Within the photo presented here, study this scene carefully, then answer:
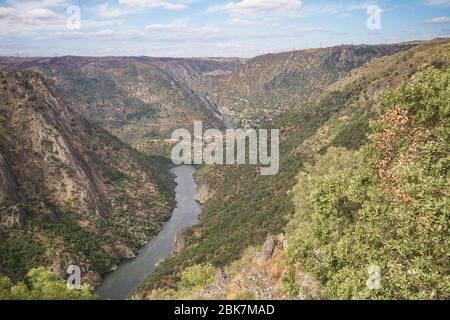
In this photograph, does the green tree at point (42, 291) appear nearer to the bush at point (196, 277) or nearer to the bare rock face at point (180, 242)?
the bush at point (196, 277)

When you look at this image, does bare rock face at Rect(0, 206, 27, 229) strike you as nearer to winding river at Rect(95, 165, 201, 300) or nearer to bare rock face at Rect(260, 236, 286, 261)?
winding river at Rect(95, 165, 201, 300)

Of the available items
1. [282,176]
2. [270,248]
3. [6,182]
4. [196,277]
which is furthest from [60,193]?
[270,248]

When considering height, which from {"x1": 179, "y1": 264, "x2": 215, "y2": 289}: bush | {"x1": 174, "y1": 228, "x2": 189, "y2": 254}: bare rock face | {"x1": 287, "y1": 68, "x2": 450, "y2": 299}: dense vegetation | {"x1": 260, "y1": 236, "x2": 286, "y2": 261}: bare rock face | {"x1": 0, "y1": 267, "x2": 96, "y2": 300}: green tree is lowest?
{"x1": 174, "y1": 228, "x2": 189, "y2": 254}: bare rock face

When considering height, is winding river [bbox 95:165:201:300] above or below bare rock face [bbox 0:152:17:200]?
below

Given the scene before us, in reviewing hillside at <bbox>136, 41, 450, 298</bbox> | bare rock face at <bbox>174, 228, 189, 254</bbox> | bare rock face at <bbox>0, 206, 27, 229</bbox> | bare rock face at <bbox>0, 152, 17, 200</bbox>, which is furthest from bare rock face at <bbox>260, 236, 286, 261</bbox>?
bare rock face at <bbox>0, 152, 17, 200</bbox>

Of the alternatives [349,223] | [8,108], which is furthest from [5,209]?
[349,223]

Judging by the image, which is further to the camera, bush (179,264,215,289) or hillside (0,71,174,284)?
hillside (0,71,174,284)

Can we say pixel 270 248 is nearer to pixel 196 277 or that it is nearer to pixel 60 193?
pixel 196 277
